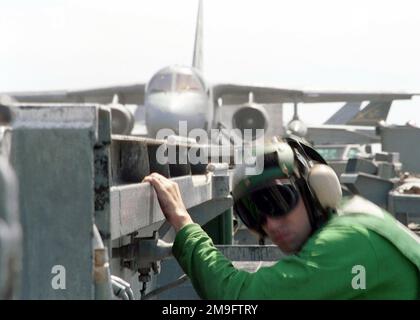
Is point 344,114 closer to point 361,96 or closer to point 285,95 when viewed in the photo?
point 361,96

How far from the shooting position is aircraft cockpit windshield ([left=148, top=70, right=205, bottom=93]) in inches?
1002

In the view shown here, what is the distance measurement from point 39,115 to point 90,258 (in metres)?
0.34

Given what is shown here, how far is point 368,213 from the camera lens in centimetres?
272

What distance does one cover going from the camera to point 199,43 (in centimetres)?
4522

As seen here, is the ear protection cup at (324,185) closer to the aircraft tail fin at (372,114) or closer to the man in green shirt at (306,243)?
the man in green shirt at (306,243)

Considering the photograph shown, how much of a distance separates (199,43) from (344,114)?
34091 millimetres

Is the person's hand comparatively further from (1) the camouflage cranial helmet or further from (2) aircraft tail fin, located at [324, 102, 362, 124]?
(2) aircraft tail fin, located at [324, 102, 362, 124]

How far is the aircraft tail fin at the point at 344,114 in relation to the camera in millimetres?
76000

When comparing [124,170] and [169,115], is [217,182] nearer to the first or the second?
[124,170]

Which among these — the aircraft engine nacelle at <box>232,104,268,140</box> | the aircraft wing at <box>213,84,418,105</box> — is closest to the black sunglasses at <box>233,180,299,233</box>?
the aircraft engine nacelle at <box>232,104,268,140</box>

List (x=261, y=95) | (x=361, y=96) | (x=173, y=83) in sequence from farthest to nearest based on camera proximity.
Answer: (x=361, y=96) < (x=261, y=95) < (x=173, y=83)

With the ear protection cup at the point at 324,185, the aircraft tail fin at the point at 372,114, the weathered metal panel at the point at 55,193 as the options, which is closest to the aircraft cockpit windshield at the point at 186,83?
the ear protection cup at the point at 324,185

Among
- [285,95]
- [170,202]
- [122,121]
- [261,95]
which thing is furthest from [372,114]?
[170,202]

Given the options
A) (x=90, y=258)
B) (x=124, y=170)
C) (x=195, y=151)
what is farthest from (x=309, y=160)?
(x=195, y=151)
